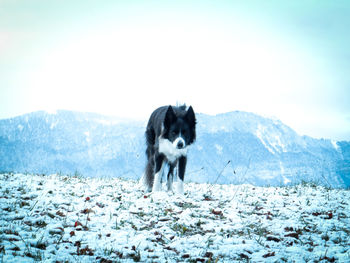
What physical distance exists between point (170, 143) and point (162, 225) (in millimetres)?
3339

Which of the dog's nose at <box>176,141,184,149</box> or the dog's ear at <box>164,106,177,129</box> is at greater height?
the dog's ear at <box>164,106,177,129</box>

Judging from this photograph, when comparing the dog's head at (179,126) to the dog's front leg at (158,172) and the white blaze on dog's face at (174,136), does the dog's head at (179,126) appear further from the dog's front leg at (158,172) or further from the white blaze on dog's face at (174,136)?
the dog's front leg at (158,172)

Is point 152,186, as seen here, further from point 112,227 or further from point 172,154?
point 112,227

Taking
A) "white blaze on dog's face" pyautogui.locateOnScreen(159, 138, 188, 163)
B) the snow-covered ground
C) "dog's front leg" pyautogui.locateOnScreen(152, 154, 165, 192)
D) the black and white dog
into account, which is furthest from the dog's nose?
the snow-covered ground

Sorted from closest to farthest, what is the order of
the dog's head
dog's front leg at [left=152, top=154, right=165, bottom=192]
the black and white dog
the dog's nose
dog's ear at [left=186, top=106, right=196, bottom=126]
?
the dog's nose
the dog's head
the black and white dog
dog's ear at [left=186, top=106, right=196, bottom=126]
dog's front leg at [left=152, top=154, right=165, bottom=192]

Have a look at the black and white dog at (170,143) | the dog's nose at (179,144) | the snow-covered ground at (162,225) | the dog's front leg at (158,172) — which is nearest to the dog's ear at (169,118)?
the black and white dog at (170,143)

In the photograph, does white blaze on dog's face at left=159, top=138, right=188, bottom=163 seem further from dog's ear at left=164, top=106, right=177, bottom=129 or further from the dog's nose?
dog's ear at left=164, top=106, right=177, bottom=129

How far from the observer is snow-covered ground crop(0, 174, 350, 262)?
4.31 m

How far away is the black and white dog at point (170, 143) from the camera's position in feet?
28.5

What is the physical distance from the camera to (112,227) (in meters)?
5.64

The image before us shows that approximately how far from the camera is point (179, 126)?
8664 millimetres

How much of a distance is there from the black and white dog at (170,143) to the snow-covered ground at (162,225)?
2.44 feet

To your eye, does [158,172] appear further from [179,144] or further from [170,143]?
[179,144]

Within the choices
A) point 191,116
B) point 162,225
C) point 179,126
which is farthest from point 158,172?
point 162,225
